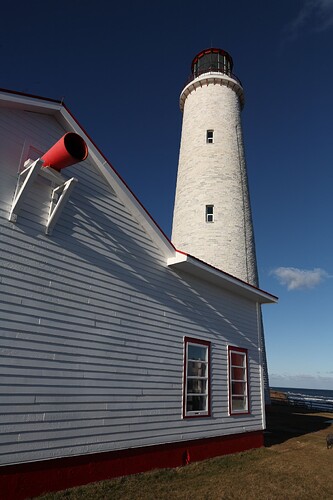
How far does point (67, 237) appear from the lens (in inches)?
265

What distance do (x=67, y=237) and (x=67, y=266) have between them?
549 millimetres

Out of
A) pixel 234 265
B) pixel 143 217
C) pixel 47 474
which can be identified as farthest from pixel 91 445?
pixel 234 265

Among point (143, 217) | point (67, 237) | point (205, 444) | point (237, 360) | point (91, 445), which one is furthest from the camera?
point (237, 360)

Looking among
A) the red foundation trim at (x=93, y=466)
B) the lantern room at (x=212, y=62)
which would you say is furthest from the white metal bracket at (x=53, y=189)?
the lantern room at (x=212, y=62)

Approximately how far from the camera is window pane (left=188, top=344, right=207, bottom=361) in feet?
30.0

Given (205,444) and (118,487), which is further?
(205,444)

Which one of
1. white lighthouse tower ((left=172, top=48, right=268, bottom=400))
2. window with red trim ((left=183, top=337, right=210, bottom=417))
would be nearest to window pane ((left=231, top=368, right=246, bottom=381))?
window with red trim ((left=183, top=337, right=210, bottom=417))

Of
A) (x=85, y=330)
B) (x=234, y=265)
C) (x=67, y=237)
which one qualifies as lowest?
(x=85, y=330)

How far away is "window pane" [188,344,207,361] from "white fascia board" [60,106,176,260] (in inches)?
95.3

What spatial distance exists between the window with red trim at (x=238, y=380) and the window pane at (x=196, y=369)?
130 cm

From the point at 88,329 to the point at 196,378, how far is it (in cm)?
372

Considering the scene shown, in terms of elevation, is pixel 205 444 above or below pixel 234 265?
below

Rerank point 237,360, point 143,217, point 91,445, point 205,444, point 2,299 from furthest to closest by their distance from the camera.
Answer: point 237,360
point 205,444
point 143,217
point 91,445
point 2,299

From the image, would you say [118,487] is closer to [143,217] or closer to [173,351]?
[173,351]
